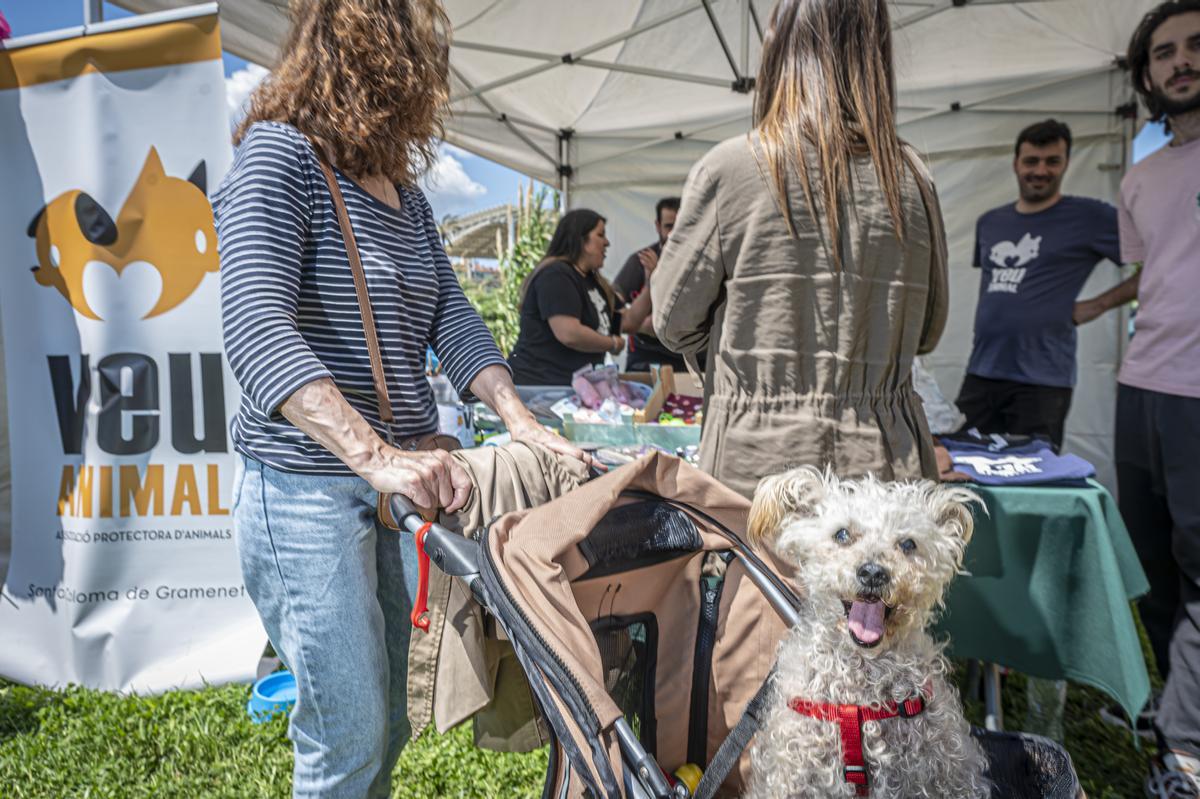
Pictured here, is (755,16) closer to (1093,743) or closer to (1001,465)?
(1001,465)

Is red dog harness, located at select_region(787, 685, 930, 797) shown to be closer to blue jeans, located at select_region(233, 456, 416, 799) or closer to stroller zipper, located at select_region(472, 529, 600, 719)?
stroller zipper, located at select_region(472, 529, 600, 719)

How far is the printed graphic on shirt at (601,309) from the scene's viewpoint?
4.18m

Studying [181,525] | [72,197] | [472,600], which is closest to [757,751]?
[472,600]

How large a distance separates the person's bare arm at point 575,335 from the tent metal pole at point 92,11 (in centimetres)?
226

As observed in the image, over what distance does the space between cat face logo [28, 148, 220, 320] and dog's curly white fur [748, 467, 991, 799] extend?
248 cm

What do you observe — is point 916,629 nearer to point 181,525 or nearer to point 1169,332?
point 1169,332

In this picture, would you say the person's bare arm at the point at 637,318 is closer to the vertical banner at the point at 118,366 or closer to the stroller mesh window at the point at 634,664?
the vertical banner at the point at 118,366

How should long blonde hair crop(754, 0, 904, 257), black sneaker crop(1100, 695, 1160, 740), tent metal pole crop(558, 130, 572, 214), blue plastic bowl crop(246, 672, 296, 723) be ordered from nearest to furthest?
long blonde hair crop(754, 0, 904, 257)
black sneaker crop(1100, 695, 1160, 740)
blue plastic bowl crop(246, 672, 296, 723)
tent metal pole crop(558, 130, 572, 214)

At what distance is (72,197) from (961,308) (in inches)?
259

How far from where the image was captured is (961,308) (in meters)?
6.59

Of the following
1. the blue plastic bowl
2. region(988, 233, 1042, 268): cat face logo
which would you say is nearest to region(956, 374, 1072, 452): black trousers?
region(988, 233, 1042, 268): cat face logo

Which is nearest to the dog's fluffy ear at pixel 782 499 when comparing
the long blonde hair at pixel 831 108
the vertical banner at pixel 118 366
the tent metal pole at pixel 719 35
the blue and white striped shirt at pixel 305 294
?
the long blonde hair at pixel 831 108

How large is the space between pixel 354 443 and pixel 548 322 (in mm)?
2828

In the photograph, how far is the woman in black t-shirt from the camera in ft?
12.5
